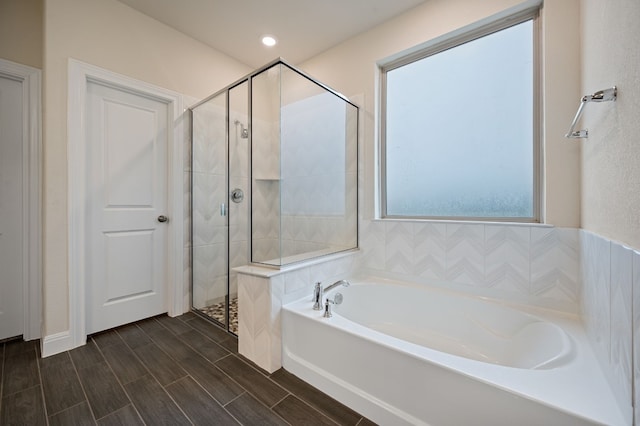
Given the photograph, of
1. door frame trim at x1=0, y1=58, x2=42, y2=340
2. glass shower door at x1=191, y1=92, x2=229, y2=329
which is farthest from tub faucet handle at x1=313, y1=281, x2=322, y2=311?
door frame trim at x1=0, y1=58, x2=42, y2=340

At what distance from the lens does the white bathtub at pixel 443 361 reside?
0.89 meters

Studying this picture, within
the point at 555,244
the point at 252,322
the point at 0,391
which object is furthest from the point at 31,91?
the point at 555,244

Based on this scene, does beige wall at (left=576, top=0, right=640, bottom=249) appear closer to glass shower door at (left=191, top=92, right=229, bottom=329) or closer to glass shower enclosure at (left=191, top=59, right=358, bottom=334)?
glass shower enclosure at (left=191, top=59, right=358, bottom=334)

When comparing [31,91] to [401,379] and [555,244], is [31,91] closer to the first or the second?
[401,379]

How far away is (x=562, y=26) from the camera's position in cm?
155

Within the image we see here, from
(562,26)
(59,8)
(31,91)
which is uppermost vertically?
(59,8)

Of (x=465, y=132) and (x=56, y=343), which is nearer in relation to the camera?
(x=56, y=343)

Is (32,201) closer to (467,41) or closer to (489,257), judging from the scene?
(489,257)

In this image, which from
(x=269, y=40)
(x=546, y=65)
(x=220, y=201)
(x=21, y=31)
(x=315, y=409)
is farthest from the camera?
(x=269, y=40)

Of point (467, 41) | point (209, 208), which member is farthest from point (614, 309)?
point (209, 208)

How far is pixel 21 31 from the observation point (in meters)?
1.85

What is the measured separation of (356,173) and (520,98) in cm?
128

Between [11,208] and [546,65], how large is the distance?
3739 mm

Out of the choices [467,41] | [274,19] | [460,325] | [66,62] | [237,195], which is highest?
[274,19]
